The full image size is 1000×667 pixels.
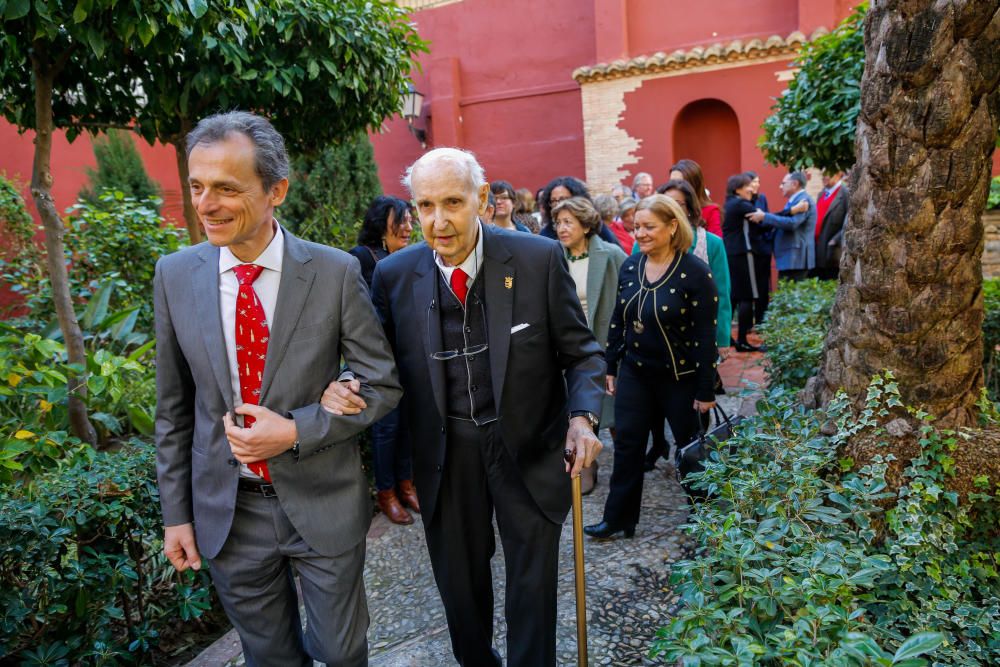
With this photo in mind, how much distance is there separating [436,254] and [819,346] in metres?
2.51

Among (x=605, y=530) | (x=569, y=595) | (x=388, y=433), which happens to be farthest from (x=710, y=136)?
(x=569, y=595)

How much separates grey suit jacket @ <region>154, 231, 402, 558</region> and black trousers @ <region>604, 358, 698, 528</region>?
1953 millimetres

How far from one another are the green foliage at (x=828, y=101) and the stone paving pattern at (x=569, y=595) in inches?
88.6

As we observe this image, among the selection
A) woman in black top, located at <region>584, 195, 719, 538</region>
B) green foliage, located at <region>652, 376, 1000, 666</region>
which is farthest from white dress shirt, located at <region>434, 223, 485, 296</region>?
woman in black top, located at <region>584, 195, 719, 538</region>

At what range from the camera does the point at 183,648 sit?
128 inches

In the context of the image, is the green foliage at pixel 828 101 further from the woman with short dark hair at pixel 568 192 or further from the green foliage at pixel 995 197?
the green foliage at pixel 995 197

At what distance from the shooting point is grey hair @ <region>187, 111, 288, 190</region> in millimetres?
1929

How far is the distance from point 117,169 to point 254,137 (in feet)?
28.2

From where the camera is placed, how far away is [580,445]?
230 cm

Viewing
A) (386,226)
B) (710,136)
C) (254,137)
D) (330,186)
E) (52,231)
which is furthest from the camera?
(710,136)

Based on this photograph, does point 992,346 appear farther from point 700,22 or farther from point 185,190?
point 700,22

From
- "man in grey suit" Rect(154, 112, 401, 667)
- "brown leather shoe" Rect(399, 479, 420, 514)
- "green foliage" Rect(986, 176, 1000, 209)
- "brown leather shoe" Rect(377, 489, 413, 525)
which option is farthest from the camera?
"green foliage" Rect(986, 176, 1000, 209)

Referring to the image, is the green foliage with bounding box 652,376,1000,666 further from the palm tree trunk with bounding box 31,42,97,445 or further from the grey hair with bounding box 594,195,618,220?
the grey hair with bounding box 594,195,618,220

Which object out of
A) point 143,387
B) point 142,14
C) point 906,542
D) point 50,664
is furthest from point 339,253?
point 143,387
